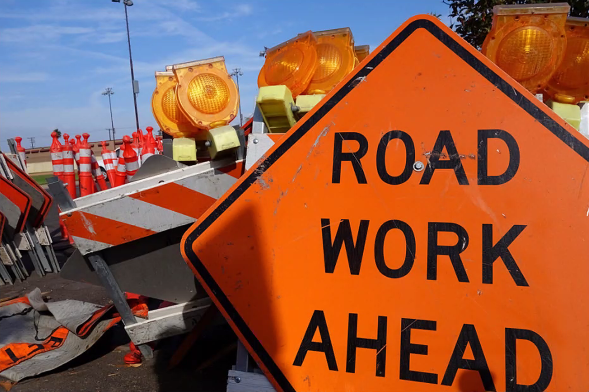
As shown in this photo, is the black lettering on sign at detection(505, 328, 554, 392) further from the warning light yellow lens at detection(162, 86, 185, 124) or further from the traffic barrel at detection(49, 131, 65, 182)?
the traffic barrel at detection(49, 131, 65, 182)

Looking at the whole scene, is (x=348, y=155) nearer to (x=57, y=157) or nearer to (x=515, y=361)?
(x=515, y=361)

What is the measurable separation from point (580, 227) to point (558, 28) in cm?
106

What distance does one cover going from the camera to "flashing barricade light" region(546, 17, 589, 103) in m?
2.11

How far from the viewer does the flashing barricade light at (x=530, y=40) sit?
1.99 meters

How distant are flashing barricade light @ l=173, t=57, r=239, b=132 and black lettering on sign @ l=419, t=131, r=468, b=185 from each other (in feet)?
4.41

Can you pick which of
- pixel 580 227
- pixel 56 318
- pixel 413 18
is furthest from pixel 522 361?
pixel 56 318

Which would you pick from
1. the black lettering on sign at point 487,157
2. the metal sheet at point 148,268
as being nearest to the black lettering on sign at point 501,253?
the black lettering on sign at point 487,157

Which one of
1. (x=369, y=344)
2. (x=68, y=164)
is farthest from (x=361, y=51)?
(x=68, y=164)

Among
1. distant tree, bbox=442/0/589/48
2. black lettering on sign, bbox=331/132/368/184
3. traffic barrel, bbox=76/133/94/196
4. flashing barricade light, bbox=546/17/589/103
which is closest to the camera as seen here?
black lettering on sign, bbox=331/132/368/184

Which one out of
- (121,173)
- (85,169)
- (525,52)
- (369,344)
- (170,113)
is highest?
(525,52)

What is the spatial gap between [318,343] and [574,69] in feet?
6.10

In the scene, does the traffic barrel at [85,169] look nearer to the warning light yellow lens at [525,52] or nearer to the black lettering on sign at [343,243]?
the black lettering on sign at [343,243]

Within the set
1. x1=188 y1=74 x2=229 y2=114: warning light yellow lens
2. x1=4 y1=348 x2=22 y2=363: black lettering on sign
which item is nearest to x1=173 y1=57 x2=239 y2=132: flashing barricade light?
x1=188 y1=74 x2=229 y2=114: warning light yellow lens

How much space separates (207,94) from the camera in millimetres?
2508
